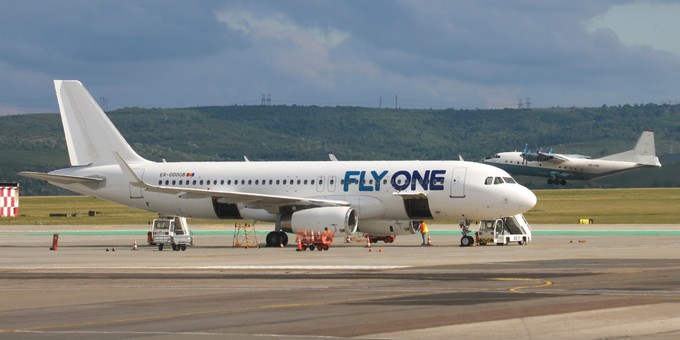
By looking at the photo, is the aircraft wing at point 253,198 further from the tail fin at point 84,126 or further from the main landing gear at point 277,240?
the tail fin at point 84,126

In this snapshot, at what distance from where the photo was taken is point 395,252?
172 ft

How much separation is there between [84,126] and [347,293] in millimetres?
40350

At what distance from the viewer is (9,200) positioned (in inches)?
4112

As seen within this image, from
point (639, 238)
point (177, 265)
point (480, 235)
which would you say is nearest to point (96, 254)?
point (177, 265)

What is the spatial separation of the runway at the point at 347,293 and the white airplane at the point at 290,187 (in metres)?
4.33

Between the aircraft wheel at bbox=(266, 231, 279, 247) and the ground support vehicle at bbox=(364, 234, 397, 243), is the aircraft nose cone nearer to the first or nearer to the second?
the ground support vehicle at bbox=(364, 234, 397, 243)

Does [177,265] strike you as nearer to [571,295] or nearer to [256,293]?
[256,293]

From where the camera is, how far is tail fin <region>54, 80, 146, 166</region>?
219ft

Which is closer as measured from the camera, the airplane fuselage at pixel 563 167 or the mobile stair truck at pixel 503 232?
the mobile stair truck at pixel 503 232

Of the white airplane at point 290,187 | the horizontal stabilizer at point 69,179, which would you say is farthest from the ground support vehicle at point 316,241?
the horizontal stabilizer at point 69,179

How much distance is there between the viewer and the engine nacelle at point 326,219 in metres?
56.8

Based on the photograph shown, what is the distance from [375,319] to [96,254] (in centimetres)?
3168

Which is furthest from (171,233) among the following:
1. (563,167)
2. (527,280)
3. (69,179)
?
(563,167)

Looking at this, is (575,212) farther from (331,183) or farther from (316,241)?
(316,241)
